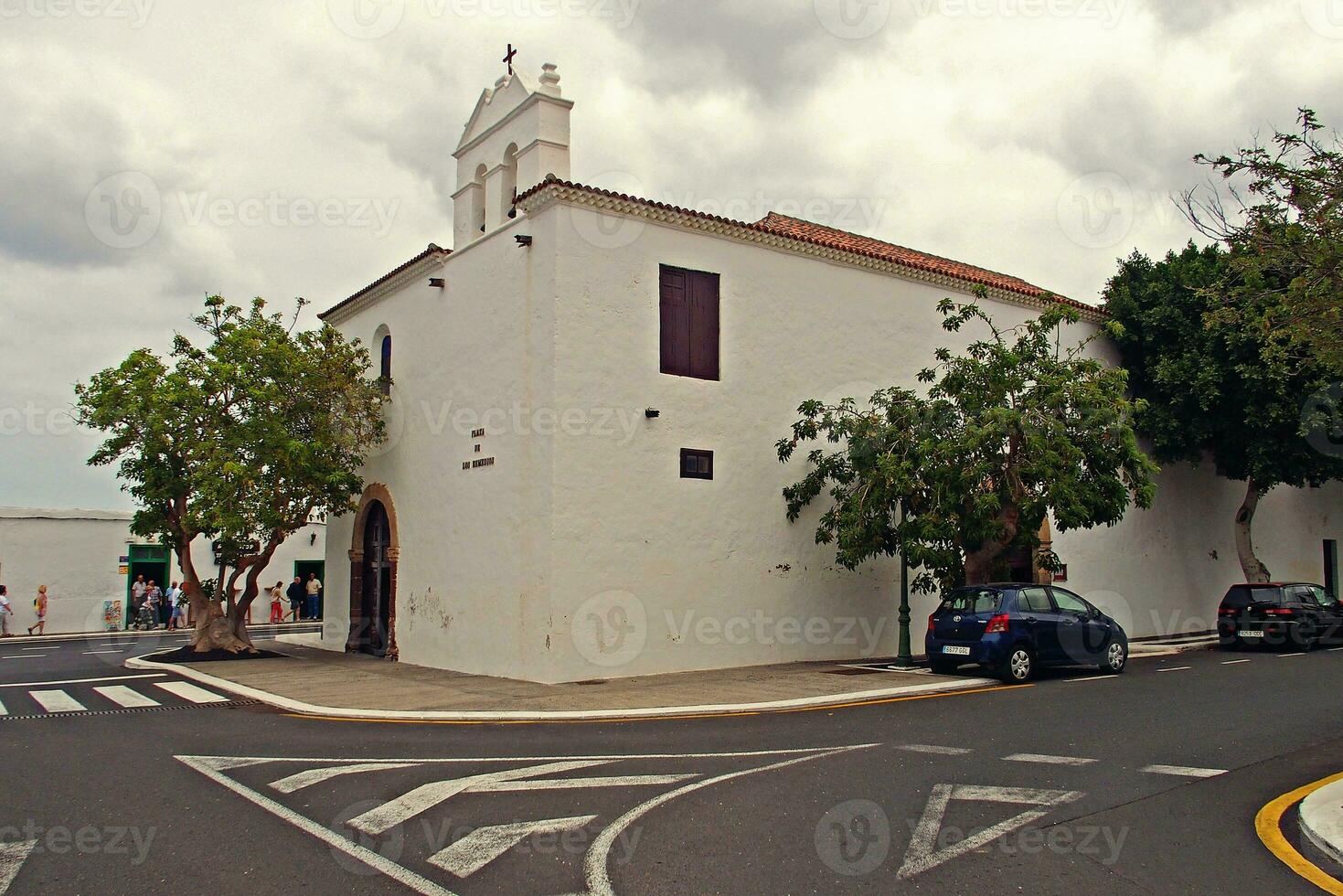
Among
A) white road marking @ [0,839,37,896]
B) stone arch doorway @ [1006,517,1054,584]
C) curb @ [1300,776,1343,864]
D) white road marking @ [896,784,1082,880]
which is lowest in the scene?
white road marking @ [0,839,37,896]

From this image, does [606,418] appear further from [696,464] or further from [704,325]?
[704,325]

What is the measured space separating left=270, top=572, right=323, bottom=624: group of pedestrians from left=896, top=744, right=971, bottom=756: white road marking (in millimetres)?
27955

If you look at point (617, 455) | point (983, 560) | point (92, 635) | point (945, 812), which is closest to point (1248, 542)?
point (983, 560)

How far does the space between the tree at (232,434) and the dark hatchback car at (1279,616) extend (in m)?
18.5

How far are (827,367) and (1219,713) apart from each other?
9.23m

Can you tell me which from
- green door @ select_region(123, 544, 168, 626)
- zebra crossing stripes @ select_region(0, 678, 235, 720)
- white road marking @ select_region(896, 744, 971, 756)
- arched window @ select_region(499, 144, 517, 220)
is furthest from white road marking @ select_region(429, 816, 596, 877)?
green door @ select_region(123, 544, 168, 626)

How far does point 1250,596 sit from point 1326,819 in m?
16.5

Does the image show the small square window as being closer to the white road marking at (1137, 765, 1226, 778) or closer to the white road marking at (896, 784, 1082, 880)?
the white road marking at (1137, 765, 1226, 778)

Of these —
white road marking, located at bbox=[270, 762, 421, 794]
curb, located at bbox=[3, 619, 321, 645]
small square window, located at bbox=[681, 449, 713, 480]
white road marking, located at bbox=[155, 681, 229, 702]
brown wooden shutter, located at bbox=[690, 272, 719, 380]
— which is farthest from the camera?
curb, located at bbox=[3, 619, 321, 645]

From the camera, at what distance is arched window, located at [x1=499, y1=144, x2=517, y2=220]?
1786 centimetres

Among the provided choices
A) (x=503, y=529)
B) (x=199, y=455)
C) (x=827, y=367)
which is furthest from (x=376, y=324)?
(x=827, y=367)

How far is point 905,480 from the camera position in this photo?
1559 centimetres

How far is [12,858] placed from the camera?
19.2 feet

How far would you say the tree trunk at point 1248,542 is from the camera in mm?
25172
